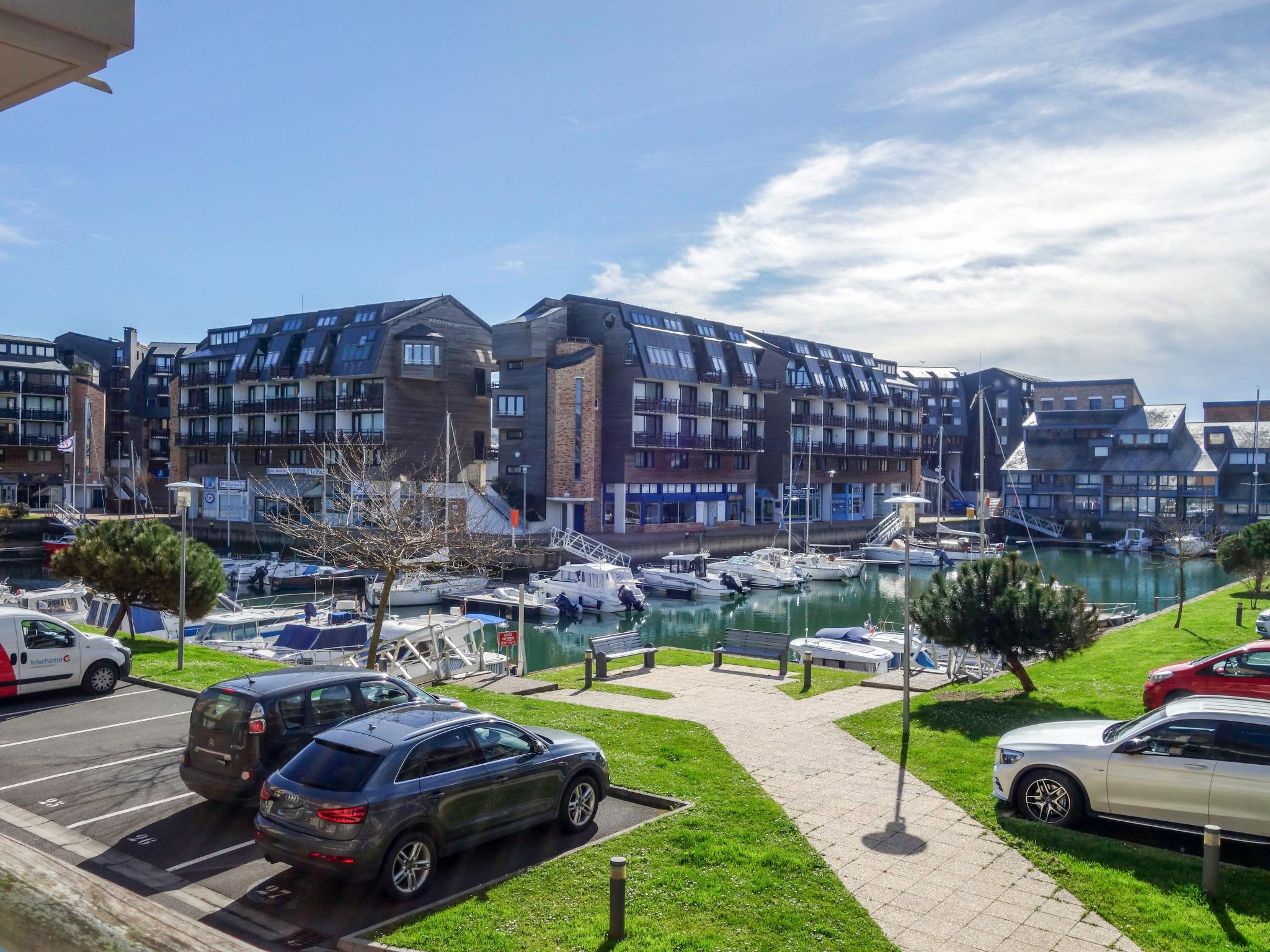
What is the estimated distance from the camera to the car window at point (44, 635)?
1571 centimetres

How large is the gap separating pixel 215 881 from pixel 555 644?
3307 cm

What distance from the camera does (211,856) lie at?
957cm

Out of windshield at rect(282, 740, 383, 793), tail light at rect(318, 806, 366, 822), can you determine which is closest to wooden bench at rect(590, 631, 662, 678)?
windshield at rect(282, 740, 383, 793)

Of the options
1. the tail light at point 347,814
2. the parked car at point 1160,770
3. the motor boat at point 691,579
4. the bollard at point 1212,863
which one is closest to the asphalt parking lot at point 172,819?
the tail light at point 347,814

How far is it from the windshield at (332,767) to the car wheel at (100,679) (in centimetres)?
963

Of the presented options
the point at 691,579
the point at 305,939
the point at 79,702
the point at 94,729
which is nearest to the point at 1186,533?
the point at 691,579

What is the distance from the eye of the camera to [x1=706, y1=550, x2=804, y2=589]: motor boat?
58.9 meters

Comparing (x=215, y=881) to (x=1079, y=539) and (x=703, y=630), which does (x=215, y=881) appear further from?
(x=1079, y=539)

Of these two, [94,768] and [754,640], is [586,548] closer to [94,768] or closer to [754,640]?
[754,640]

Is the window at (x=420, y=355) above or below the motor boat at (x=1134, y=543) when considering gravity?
above

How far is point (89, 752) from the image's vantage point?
42.9ft

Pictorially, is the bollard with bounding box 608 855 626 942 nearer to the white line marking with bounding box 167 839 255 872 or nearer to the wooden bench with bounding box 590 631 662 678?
the white line marking with bounding box 167 839 255 872

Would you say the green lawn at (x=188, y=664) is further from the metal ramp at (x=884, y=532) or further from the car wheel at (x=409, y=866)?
the metal ramp at (x=884, y=532)

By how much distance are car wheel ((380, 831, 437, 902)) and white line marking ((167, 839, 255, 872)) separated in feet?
7.90
